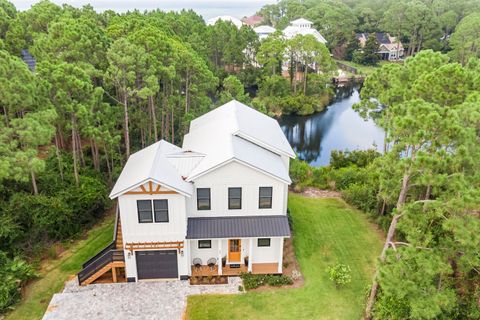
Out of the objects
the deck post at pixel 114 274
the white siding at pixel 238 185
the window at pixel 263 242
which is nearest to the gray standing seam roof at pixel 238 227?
the white siding at pixel 238 185

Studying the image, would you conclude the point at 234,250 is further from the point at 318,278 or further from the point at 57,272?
the point at 57,272

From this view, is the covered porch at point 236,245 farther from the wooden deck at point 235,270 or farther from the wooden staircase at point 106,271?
the wooden staircase at point 106,271

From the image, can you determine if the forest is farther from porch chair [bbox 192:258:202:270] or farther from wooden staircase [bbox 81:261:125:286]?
porch chair [bbox 192:258:202:270]

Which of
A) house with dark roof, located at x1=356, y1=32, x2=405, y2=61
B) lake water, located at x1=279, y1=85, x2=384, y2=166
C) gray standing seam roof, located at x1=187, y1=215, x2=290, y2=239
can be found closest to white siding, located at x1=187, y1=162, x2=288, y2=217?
gray standing seam roof, located at x1=187, y1=215, x2=290, y2=239

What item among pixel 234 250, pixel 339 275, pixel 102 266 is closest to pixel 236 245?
pixel 234 250

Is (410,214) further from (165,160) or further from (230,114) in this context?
(230,114)

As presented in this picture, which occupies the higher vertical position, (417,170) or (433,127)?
(433,127)

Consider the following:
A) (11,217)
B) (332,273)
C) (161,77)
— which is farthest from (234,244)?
(161,77)
